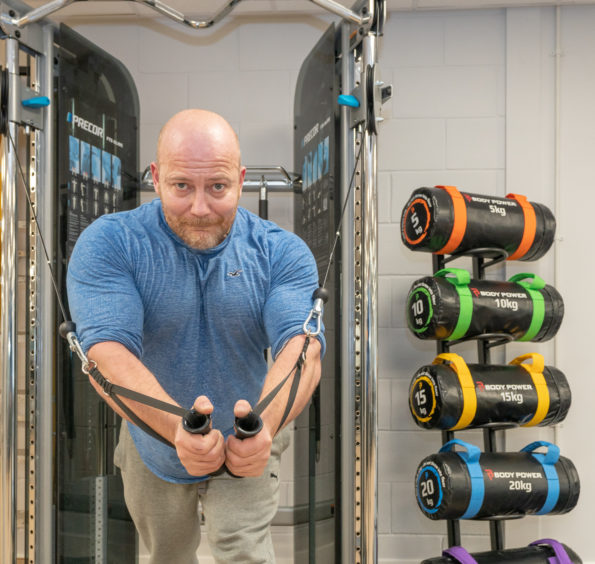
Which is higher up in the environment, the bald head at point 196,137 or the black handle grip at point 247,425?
the bald head at point 196,137

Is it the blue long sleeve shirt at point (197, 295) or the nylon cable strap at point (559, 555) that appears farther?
the nylon cable strap at point (559, 555)

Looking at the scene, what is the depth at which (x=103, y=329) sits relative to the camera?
3.66 feet

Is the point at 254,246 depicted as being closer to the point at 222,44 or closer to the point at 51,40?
the point at 222,44

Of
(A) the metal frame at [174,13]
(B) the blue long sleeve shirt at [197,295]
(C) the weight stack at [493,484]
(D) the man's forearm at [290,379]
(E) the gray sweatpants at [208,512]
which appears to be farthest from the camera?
(C) the weight stack at [493,484]

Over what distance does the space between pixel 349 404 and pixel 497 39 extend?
5.42 feet

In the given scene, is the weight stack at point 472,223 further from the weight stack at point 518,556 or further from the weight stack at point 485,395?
the weight stack at point 518,556

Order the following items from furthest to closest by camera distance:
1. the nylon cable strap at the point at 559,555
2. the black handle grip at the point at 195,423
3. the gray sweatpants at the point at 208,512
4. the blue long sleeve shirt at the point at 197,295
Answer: the nylon cable strap at the point at 559,555 → the gray sweatpants at the point at 208,512 → the blue long sleeve shirt at the point at 197,295 → the black handle grip at the point at 195,423

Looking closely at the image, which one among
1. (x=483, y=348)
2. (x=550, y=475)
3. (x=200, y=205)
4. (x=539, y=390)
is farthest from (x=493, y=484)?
(x=200, y=205)

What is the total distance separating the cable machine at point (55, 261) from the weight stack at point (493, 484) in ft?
1.42

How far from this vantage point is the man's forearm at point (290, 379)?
1067 mm

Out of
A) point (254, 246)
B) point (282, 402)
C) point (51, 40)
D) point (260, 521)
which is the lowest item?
point (260, 521)

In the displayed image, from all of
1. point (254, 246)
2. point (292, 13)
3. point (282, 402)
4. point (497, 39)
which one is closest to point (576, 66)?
point (497, 39)

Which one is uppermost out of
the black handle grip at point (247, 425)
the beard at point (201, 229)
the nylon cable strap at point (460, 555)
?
the beard at point (201, 229)

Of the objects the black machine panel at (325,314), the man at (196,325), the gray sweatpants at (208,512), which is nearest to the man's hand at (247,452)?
the man at (196,325)
